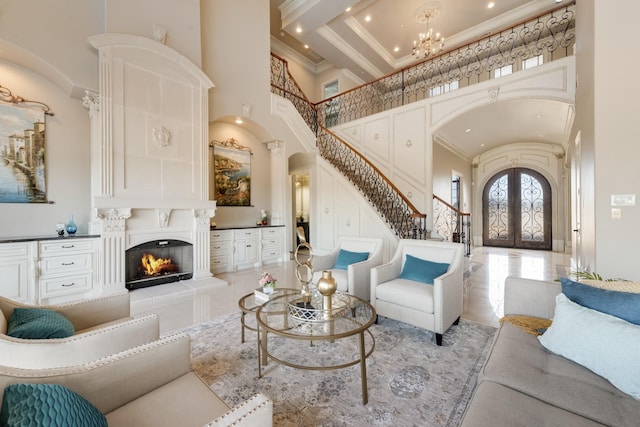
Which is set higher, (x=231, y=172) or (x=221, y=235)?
(x=231, y=172)

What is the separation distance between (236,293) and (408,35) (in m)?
8.55

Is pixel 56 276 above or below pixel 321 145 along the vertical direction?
below

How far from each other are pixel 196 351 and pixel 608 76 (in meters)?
5.20

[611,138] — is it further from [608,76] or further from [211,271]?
[211,271]

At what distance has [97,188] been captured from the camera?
13.8ft

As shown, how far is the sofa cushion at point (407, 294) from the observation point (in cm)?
269

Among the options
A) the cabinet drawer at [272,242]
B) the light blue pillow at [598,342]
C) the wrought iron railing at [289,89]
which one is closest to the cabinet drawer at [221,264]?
the cabinet drawer at [272,242]

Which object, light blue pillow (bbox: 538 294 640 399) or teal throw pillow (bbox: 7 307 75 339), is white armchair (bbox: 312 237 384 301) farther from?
teal throw pillow (bbox: 7 307 75 339)

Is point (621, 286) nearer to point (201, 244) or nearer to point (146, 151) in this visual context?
point (201, 244)

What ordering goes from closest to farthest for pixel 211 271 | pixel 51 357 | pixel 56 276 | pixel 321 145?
pixel 51 357, pixel 56 276, pixel 211 271, pixel 321 145

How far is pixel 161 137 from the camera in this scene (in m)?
4.52

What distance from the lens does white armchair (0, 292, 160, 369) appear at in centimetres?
117

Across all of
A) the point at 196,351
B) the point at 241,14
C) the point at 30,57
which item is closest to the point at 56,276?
the point at 196,351

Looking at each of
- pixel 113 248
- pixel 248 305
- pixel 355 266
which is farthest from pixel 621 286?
pixel 113 248
